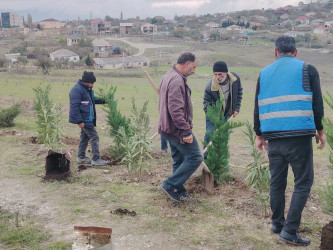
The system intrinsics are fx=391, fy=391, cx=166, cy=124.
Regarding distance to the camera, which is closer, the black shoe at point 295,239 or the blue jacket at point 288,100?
the blue jacket at point 288,100

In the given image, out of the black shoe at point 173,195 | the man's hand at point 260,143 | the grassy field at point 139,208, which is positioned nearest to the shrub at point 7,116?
the grassy field at point 139,208

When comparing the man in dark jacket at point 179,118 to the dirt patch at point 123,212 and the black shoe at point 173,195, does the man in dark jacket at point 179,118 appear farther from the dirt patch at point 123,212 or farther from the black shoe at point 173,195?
the dirt patch at point 123,212

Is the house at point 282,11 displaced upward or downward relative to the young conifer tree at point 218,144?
upward

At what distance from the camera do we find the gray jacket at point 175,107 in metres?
4.91

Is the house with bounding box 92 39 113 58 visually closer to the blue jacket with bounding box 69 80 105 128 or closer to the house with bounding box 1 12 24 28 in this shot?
the blue jacket with bounding box 69 80 105 128

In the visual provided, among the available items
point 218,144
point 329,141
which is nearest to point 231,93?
point 218,144

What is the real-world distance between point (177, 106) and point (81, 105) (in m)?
2.63

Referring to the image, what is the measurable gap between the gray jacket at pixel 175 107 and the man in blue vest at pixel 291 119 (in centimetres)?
105

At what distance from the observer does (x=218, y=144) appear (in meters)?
5.81

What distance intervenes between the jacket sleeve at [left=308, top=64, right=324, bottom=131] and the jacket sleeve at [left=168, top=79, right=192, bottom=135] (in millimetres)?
1567

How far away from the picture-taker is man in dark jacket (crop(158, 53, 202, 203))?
16.1 feet

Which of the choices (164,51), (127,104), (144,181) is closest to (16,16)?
(164,51)

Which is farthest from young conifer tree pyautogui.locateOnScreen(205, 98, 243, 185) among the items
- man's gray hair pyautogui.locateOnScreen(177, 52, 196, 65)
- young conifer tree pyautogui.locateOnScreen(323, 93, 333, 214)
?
young conifer tree pyautogui.locateOnScreen(323, 93, 333, 214)

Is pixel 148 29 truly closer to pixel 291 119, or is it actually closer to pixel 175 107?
pixel 175 107
